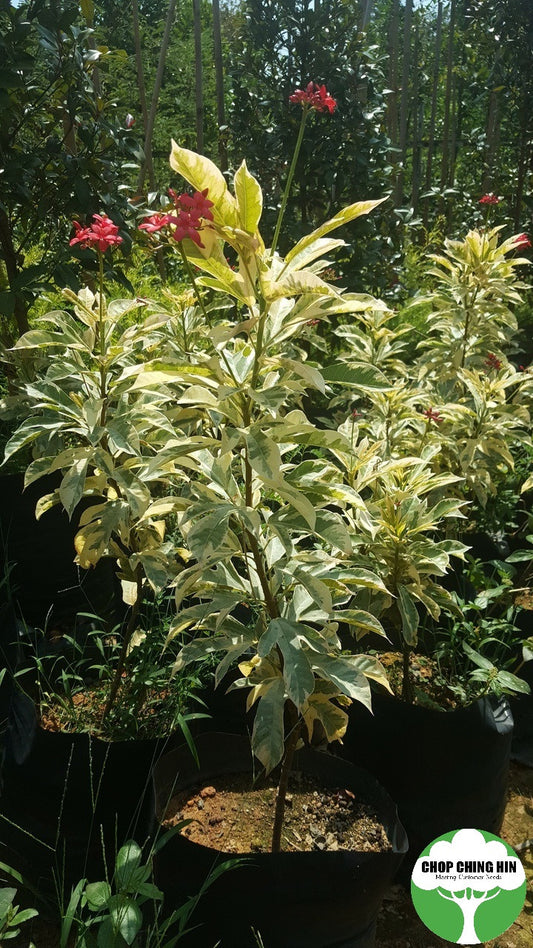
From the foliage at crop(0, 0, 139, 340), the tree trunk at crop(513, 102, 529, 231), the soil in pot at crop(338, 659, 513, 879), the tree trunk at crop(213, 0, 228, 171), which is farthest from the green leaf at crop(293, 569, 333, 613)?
the tree trunk at crop(513, 102, 529, 231)

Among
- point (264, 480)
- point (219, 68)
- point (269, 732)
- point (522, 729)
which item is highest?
point (219, 68)

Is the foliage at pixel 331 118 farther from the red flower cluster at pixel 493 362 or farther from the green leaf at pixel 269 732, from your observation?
the green leaf at pixel 269 732

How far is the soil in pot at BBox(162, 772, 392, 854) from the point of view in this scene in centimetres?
171

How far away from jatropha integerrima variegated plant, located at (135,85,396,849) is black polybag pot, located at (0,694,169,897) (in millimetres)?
420

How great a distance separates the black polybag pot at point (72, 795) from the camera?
71.6 inches

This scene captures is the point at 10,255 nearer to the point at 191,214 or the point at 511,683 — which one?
the point at 191,214

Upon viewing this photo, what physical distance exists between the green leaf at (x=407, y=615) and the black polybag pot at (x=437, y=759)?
20 cm

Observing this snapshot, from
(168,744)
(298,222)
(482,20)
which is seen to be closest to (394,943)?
(168,744)

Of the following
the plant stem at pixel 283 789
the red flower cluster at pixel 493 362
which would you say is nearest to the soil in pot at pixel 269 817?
the plant stem at pixel 283 789

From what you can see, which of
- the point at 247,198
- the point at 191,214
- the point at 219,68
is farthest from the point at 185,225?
the point at 219,68

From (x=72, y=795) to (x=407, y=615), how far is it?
0.92 metres

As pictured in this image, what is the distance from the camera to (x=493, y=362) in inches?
120

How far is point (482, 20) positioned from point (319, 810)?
6680 mm

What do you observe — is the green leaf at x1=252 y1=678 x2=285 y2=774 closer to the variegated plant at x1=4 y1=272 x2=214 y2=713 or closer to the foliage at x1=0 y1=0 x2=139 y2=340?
the variegated plant at x1=4 y1=272 x2=214 y2=713
